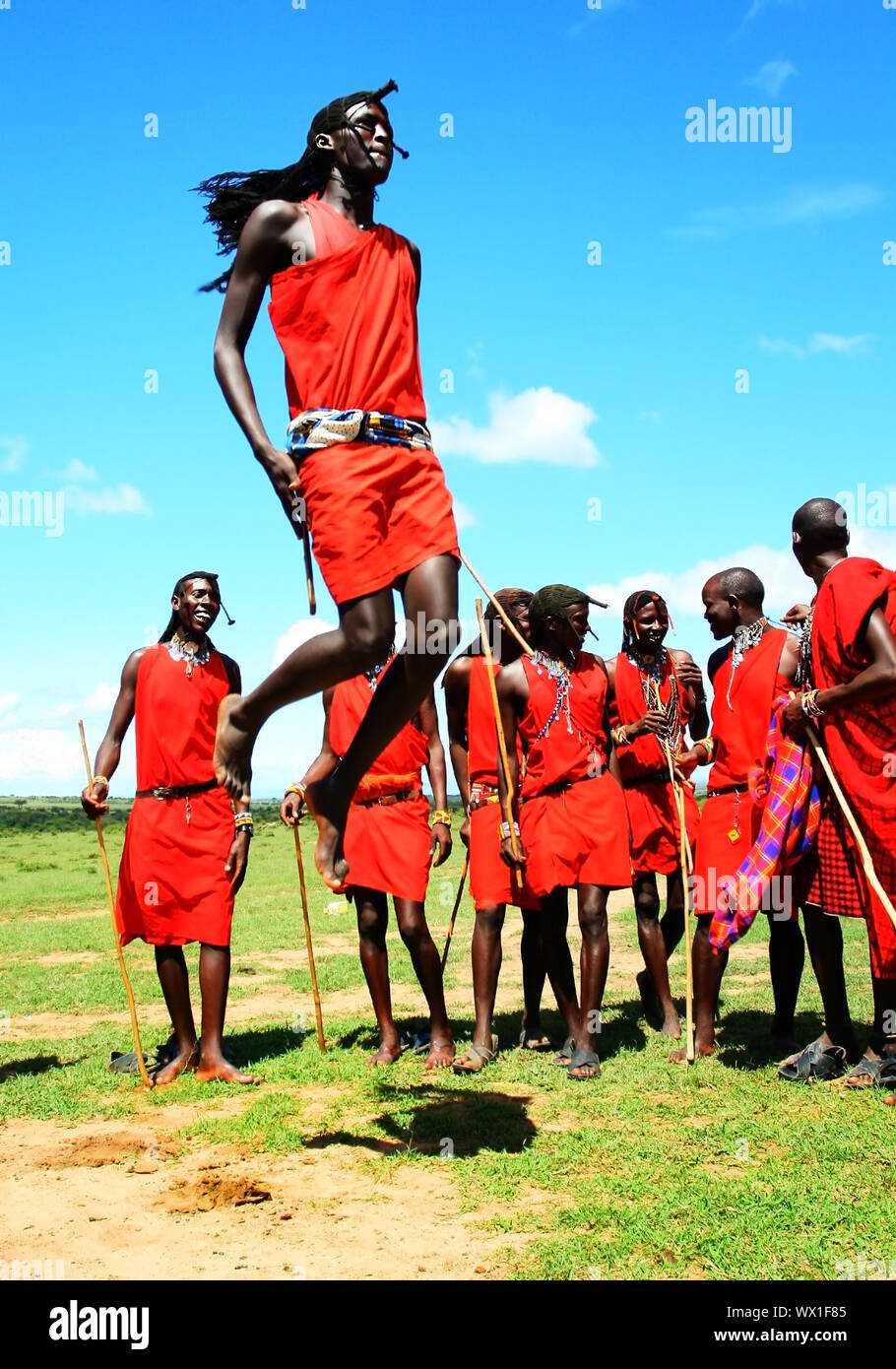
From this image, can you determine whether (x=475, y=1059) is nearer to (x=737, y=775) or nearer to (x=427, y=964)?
(x=427, y=964)

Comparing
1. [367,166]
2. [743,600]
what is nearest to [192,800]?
[743,600]

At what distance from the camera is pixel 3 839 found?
3981 centimetres

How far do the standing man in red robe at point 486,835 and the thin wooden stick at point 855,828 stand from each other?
2.05m

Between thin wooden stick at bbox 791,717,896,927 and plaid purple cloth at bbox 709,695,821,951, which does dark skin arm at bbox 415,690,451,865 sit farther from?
thin wooden stick at bbox 791,717,896,927

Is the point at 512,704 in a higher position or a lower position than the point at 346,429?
lower

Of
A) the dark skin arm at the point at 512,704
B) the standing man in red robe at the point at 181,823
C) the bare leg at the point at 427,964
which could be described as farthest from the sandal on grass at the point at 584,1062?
the standing man in red robe at the point at 181,823

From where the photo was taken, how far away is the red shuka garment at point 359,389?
160 inches

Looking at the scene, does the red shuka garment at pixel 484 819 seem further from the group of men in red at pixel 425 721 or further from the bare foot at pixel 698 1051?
the bare foot at pixel 698 1051

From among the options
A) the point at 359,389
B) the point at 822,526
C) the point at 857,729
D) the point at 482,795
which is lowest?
the point at 482,795

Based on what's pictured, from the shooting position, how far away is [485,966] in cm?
726

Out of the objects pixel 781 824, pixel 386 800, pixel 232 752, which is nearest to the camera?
pixel 232 752

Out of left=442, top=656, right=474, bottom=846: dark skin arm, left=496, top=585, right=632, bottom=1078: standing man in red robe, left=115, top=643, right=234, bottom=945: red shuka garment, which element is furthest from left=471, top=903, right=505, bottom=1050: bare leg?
left=115, top=643, right=234, bottom=945: red shuka garment

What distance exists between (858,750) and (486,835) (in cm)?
246

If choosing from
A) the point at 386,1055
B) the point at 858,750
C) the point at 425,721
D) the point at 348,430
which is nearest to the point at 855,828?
the point at 858,750
